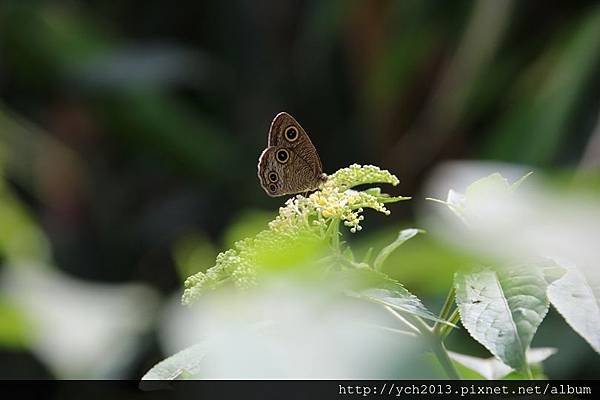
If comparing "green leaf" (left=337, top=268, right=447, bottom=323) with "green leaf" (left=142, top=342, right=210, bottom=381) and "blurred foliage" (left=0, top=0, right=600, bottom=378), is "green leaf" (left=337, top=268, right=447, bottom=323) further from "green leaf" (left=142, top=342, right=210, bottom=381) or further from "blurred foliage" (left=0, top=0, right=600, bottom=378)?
"blurred foliage" (left=0, top=0, right=600, bottom=378)

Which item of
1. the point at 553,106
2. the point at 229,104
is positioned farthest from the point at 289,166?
the point at 229,104

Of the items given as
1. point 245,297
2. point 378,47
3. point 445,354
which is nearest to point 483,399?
point 445,354

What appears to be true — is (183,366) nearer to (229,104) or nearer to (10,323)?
(10,323)

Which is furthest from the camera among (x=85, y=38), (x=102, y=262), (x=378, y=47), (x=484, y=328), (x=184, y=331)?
(x=102, y=262)

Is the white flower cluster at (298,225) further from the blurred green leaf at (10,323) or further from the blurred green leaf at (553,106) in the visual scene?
the blurred green leaf at (553,106)

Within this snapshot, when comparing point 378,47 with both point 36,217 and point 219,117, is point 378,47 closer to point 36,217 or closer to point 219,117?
point 219,117

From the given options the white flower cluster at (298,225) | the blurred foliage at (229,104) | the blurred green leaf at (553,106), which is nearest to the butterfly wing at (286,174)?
the white flower cluster at (298,225)

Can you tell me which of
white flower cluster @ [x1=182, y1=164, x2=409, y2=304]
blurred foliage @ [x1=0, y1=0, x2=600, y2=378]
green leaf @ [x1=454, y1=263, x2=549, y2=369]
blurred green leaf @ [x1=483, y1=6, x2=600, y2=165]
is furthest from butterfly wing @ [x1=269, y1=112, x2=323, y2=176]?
blurred green leaf @ [x1=483, y1=6, x2=600, y2=165]
